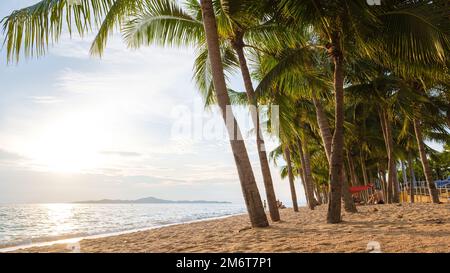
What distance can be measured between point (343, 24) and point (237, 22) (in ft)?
8.79

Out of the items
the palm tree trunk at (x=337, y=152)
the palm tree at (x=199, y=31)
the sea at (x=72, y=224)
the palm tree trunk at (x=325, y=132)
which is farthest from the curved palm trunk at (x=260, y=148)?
the sea at (x=72, y=224)

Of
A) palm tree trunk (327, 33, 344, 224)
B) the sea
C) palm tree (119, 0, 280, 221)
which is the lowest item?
the sea

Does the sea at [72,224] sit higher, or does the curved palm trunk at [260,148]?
the curved palm trunk at [260,148]

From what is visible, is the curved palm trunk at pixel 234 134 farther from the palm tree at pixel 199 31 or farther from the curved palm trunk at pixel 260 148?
the curved palm trunk at pixel 260 148

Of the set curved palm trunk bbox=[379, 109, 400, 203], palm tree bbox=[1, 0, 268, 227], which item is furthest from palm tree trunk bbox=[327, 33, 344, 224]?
curved palm trunk bbox=[379, 109, 400, 203]

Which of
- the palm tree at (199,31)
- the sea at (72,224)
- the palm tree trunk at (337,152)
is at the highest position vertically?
the palm tree at (199,31)

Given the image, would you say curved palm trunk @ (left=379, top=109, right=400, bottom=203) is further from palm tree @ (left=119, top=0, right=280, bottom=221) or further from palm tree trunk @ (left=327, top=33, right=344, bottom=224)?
palm tree trunk @ (left=327, top=33, right=344, bottom=224)

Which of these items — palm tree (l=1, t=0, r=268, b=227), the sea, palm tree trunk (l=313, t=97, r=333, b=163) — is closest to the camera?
palm tree (l=1, t=0, r=268, b=227)

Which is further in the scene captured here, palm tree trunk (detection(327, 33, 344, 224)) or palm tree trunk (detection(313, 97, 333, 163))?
palm tree trunk (detection(313, 97, 333, 163))

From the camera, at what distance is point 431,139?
84.4 feet

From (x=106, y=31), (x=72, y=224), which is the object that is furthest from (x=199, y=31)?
(x=72, y=224)
